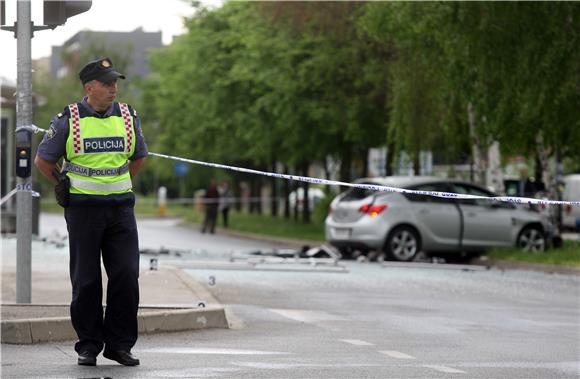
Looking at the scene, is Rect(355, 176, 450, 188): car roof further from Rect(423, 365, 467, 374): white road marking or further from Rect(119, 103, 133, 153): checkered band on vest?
Rect(119, 103, 133, 153): checkered band on vest

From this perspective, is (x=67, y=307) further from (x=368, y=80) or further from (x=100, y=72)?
(x=368, y=80)

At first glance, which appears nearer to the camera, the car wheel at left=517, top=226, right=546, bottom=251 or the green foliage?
the green foliage

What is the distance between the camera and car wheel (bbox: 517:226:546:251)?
26.4m

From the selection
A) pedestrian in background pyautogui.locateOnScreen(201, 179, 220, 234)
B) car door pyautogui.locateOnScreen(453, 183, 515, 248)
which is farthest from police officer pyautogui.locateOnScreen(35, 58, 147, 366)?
pedestrian in background pyautogui.locateOnScreen(201, 179, 220, 234)

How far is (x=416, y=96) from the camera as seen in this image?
28219mm

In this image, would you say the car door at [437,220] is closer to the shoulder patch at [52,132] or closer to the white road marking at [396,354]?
the white road marking at [396,354]

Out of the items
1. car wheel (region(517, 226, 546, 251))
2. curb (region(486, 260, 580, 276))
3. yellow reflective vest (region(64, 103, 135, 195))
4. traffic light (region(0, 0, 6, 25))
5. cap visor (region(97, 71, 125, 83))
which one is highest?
traffic light (region(0, 0, 6, 25))

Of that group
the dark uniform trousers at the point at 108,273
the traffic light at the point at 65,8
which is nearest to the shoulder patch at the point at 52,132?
the dark uniform trousers at the point at 108,273

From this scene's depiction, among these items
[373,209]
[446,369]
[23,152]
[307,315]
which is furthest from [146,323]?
[373,209]

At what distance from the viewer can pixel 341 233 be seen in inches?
992

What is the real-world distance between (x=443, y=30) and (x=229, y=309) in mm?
11694

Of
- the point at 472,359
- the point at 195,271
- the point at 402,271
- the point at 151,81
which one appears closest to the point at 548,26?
the point at 402,271

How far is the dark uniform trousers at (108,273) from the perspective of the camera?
8922mm

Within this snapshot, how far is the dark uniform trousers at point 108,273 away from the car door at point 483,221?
16662mm
